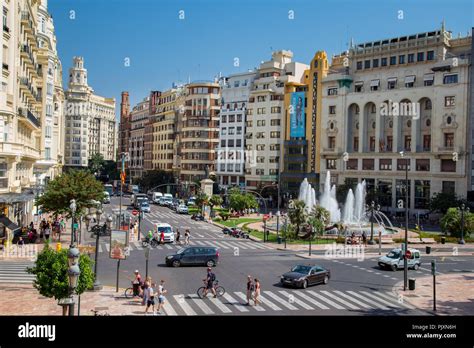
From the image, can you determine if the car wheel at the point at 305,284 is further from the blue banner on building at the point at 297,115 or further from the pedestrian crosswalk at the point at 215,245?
the blue banner on building at the point at 297,115

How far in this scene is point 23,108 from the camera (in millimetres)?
47531

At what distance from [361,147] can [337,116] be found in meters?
7.72

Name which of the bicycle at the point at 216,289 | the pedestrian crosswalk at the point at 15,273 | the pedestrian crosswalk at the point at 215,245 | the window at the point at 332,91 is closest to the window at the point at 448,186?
the window at the point at 332,91

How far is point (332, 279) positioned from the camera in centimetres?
3122

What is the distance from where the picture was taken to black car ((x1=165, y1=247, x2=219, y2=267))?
34.4m

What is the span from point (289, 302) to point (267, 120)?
9049 centimetres

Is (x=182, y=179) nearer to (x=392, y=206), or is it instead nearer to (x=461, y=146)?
(x=392, y=206)

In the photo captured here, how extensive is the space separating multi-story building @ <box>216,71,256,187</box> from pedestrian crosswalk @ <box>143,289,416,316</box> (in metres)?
91.4

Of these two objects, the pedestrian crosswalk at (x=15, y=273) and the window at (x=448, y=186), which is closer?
the pedestrian crosswalk at (x=15, y=273)

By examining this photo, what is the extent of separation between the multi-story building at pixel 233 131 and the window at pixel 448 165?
45213 millimetres

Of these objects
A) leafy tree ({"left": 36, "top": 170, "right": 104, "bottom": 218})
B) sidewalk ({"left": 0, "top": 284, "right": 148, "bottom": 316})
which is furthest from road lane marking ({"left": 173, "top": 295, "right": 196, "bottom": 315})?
leafy tree ({"left": 36, "top": 170, "right": 104, "bottom": 218})

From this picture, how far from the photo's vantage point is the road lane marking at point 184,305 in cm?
2184

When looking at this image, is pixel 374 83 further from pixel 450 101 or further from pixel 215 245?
pixel 215 245
